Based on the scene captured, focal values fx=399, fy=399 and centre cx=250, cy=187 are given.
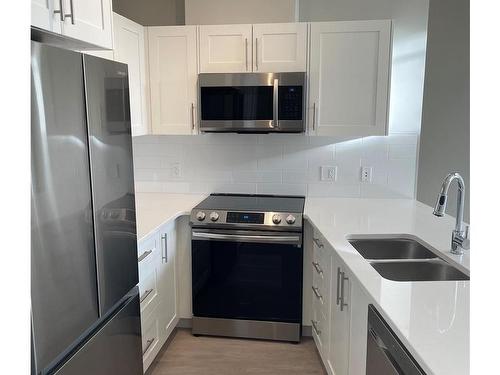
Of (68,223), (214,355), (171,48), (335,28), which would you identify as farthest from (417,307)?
(171,48)

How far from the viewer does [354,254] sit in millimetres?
1796

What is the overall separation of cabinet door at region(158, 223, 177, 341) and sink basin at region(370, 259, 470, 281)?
4.31 feet

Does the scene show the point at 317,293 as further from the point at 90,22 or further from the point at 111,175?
A: the point at 90,22

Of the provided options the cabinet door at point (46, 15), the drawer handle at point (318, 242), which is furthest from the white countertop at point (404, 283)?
the cabinet door at point (46, 15)

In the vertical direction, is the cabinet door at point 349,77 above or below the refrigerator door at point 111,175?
above

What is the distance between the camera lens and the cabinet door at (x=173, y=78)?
2.80 meters

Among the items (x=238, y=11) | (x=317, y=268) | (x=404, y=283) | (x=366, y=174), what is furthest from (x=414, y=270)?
(x=238, y=11)

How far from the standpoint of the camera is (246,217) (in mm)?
2672

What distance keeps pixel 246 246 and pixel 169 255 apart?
516 mm

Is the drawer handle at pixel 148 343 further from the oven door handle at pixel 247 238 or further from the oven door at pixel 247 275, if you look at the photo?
the oven door handle at pixel 247 238

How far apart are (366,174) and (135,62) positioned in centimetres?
187

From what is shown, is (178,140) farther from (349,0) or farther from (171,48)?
(349,0)

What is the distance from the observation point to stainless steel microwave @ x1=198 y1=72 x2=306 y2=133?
8.73 feet

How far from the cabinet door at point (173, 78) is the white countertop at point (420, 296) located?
1197mm
